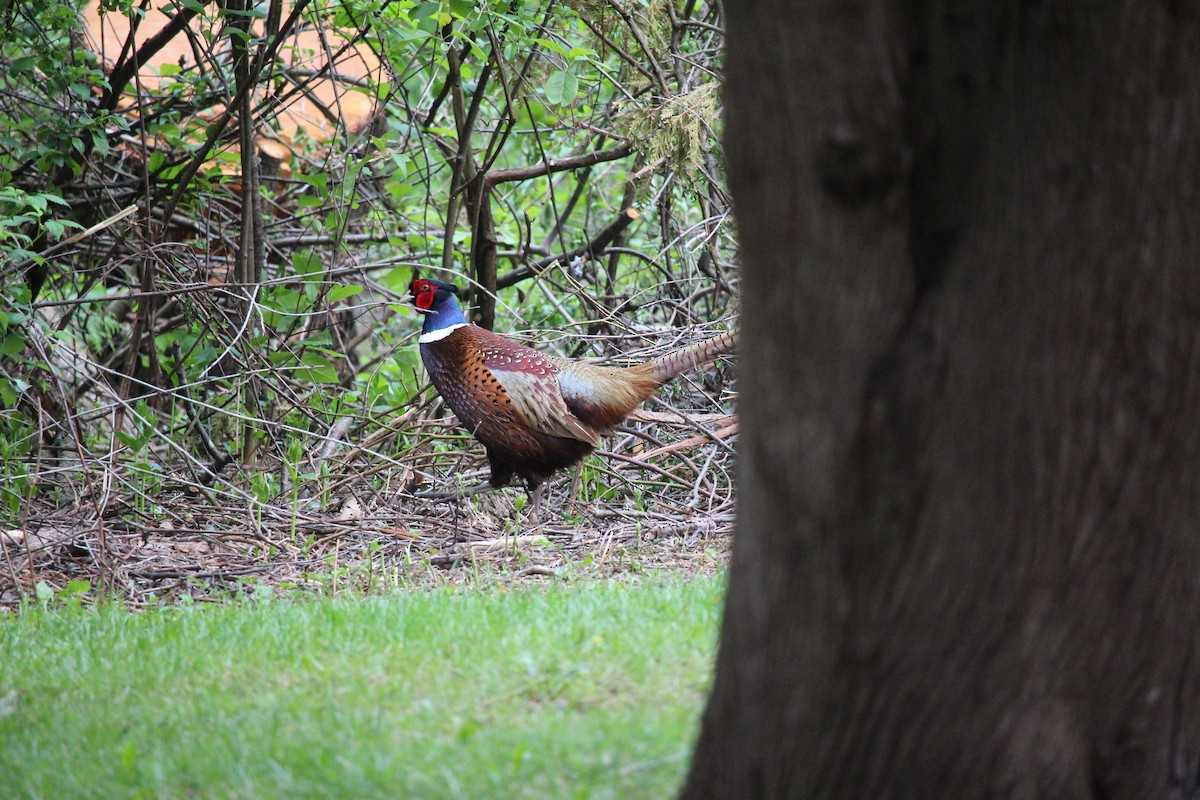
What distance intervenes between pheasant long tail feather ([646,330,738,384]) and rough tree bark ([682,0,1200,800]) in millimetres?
4933

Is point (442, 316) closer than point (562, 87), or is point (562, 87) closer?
point (442, 316)

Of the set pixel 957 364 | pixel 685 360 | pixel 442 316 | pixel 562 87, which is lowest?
pixel 685 360

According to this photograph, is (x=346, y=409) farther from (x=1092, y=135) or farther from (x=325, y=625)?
(x=1092, y=135)

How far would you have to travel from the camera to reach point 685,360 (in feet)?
24.1

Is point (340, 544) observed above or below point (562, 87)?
below

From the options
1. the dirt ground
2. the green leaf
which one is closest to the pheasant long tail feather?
the dirt ground

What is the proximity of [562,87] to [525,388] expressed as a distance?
7.76 feet

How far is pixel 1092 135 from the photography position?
224 cm

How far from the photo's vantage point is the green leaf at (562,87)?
7.88 m

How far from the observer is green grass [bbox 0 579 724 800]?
2.92m

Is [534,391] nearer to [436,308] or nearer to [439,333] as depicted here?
[439,333]

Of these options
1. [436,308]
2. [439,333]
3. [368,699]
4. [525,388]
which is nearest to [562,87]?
[436,308]

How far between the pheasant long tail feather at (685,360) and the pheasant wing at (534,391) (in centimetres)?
67

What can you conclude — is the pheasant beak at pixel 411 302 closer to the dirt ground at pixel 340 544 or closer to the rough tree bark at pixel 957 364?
the dirt ground at pixel 340 544
